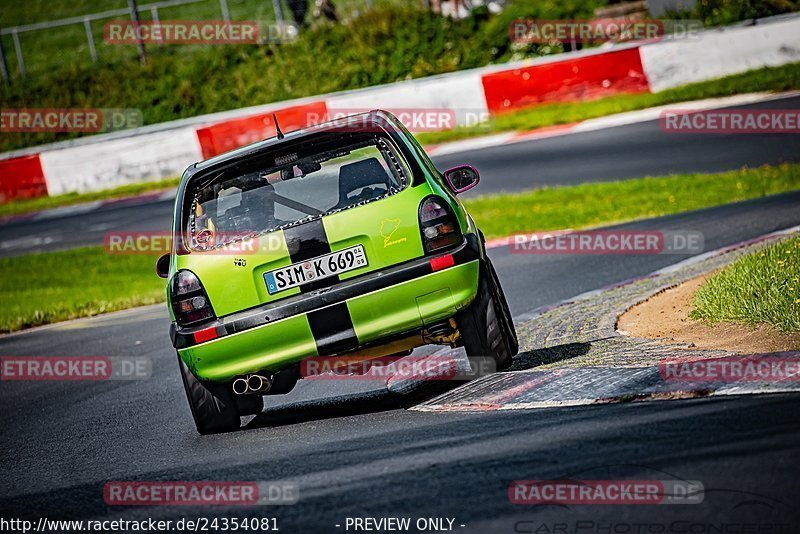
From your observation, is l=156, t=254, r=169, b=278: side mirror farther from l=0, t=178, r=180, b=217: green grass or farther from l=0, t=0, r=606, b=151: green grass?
l=0, t=0, r=606, b=151: green grass

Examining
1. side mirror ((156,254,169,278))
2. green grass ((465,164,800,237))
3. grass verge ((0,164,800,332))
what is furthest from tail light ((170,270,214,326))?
green grass ((465,164,800,237))

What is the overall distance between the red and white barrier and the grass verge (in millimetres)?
5637

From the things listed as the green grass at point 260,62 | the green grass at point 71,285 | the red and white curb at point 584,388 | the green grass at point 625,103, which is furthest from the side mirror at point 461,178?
the green grass at point 260,62

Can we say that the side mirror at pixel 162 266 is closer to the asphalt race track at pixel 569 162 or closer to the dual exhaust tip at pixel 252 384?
the dual exhaust tip at pixel 252 384

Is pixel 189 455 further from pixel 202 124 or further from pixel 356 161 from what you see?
pixel 202 124

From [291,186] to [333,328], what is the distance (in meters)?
0.91

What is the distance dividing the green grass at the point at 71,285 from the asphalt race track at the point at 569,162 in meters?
0.91

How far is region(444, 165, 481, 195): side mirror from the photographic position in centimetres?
772

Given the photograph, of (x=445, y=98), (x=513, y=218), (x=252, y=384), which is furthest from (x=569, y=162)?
(x=252, y=384)

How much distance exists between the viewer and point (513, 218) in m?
16.3

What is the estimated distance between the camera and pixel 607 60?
22297 mm

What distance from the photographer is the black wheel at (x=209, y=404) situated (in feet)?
23.1

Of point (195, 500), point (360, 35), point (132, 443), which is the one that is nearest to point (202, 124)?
point (360, 35)

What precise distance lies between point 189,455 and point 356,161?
1887mm
